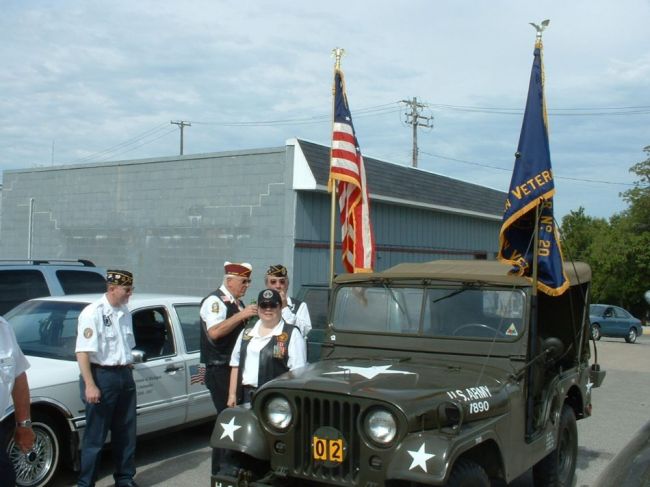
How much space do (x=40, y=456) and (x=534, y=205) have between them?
431 cm

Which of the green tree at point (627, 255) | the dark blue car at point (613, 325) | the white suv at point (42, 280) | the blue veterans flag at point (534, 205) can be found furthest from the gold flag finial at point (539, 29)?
the green tree at point (627, 255)

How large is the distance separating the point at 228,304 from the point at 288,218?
1122 centimetres

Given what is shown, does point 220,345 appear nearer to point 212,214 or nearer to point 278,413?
point 278,413

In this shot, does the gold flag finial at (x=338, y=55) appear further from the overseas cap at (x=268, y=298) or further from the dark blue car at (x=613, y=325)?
the dark blue car at (x=613, y=325)

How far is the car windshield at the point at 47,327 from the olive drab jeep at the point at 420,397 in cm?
256

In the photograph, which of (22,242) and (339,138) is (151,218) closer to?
(22,242)

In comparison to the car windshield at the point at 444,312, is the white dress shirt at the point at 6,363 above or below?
below

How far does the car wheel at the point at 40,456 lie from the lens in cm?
Result: 570

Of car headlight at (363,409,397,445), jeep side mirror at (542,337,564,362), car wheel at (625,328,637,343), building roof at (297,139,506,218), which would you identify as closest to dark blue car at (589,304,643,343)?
car wheel at (625,328,637,343)

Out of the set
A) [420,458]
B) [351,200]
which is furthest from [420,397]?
[351,200]

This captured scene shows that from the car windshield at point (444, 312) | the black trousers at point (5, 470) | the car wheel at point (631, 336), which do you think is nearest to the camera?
the black trousers at point (5, 470)

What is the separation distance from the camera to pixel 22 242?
74.1 ft

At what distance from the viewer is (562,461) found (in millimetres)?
6113

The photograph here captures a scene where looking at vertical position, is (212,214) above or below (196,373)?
above
